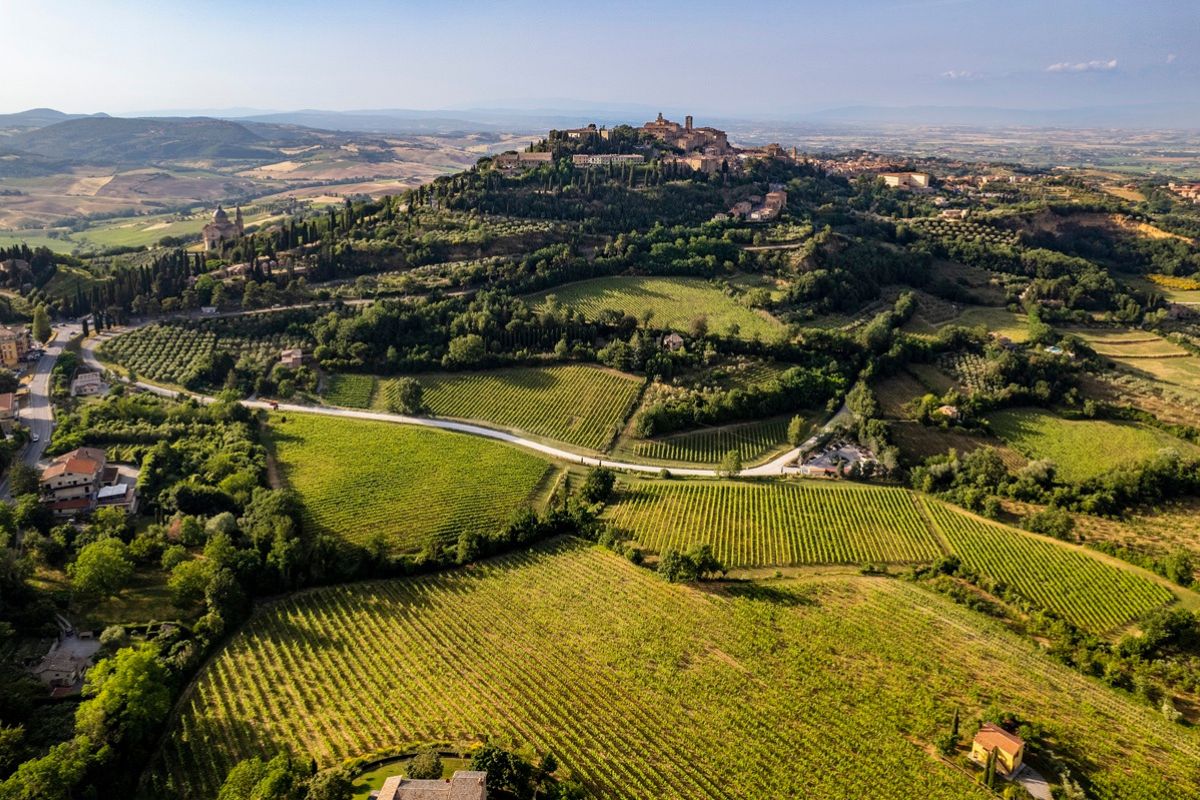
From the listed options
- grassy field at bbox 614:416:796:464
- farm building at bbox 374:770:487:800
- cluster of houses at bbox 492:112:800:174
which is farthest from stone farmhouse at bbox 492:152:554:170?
farm building at bbox 374:770:487:800

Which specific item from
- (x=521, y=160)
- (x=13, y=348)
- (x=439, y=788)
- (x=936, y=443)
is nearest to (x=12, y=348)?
(x=13, y=348)

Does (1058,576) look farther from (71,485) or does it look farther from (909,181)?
(909,181)

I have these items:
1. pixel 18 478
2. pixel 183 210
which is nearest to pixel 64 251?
pixel 183 210

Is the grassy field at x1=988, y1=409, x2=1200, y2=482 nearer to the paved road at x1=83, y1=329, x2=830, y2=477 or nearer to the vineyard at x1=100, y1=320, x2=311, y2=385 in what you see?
the paved road at x1=83, y1=329, x2=830, y2=477

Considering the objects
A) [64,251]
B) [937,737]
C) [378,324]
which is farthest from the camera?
[64,251]

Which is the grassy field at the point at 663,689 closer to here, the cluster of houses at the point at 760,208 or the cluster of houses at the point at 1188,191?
the cluster of houses at the point at 760,208

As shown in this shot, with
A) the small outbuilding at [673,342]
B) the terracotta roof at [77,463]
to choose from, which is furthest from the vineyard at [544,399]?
the terracotta roof at [77,463]

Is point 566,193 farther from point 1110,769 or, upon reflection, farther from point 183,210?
point 183,210
